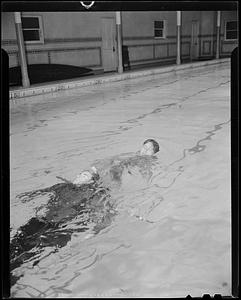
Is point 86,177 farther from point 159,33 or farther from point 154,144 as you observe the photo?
point 159,33

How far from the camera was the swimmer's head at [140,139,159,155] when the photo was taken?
378 centimetres

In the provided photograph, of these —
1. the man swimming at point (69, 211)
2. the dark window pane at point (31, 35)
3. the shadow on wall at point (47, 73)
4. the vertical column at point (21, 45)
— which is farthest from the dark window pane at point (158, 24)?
the man swimming at point (69, 211)

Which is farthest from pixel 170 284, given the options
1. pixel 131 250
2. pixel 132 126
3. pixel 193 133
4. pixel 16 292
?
pixel 132 126

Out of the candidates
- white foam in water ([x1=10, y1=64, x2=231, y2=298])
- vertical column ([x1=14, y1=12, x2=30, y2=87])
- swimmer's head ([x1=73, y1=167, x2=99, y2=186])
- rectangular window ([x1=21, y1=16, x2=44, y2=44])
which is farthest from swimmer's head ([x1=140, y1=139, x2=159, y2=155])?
rectangular window ([x1=21, y1=16, x2=44, y2=44])

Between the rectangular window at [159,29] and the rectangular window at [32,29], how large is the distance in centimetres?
704

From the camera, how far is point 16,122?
5.71 meters

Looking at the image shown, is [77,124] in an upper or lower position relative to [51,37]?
lower

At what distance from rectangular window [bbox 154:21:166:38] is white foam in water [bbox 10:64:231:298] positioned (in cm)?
1094

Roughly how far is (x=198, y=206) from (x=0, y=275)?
65.0 inches

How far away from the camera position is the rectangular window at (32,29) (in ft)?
35.0

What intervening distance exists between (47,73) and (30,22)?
1.76 metres

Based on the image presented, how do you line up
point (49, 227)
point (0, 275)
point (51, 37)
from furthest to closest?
point (51, 37), point (49, 227), point (0, 275)

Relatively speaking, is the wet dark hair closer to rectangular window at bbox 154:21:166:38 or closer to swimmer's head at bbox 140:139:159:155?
swimmer's head at bbox 140:139:159:155

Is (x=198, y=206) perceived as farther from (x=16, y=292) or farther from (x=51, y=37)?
(x=51, y=37)
